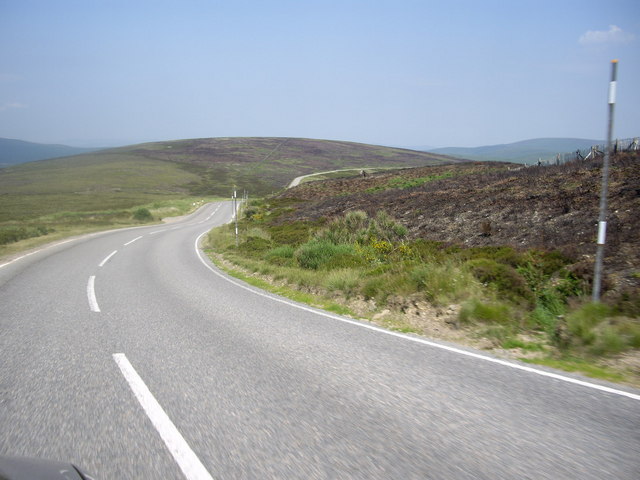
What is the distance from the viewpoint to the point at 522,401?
3994mm

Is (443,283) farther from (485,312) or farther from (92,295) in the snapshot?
(92,295)

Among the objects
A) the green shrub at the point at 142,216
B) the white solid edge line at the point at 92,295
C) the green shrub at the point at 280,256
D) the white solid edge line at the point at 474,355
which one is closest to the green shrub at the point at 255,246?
the green shrub at the point at 280,256

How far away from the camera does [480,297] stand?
7.51 meters

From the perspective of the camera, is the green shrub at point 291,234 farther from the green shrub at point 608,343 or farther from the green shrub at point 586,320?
the green shrub at point 608,343

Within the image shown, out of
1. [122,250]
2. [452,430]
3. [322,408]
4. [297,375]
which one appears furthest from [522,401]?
[122,250]

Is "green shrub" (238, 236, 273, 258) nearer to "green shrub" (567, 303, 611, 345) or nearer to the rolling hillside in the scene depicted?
"green shrub" (567, 303, 611, 345)

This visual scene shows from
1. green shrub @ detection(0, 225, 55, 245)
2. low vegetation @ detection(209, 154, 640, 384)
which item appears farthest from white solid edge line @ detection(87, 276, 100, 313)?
green shrub @ detection(0, 225, 55, 245)

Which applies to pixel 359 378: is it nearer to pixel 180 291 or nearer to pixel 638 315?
pixel 638 315

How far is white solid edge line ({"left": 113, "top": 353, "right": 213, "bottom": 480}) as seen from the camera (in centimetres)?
290

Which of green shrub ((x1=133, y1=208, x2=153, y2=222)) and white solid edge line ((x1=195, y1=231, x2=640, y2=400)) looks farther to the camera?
green shrub ((x1=133, y1=208, x2=153, y2=222))

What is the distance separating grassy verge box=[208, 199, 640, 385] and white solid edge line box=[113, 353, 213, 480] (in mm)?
4241

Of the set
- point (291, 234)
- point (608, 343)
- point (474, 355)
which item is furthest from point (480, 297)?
point (291, 234)

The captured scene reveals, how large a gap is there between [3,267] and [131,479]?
52.0 ft

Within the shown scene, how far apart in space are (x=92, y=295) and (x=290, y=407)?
26.2 ft
